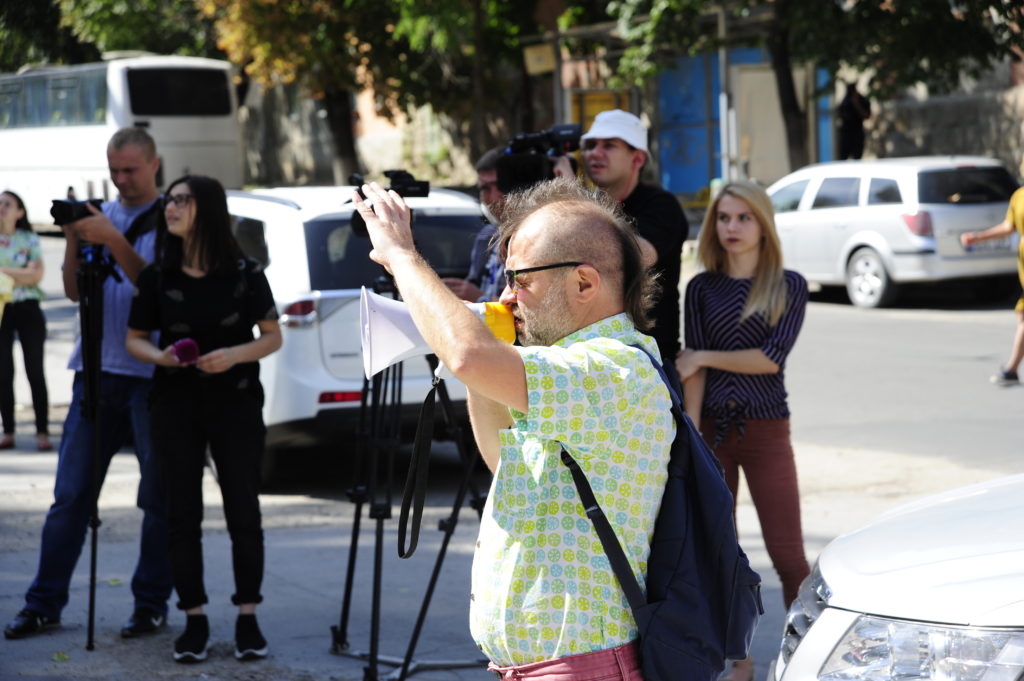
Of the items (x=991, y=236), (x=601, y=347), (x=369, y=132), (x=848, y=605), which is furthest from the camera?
(x=369, y=132)

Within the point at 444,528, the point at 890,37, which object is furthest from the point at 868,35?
the point at 444,528

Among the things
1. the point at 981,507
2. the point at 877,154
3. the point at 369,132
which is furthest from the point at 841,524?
the point at 369,132

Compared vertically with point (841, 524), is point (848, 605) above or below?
above

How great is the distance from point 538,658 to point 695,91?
2712cm

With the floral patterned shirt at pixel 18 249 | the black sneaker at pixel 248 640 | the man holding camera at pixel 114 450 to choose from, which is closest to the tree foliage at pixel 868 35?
the floral patterned shirt at pixel 18 249

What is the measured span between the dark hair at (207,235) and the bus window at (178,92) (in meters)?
26.3

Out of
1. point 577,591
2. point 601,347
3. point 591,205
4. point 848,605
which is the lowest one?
point 848,605

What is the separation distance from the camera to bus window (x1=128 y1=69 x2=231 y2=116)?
3034 centimetres

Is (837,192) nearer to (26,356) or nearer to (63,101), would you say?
(26,356)

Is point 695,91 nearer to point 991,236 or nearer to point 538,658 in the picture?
point 991,236

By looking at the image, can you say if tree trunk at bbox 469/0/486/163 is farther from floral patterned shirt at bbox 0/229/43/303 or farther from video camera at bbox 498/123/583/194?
video camera at bbox 498/123/583/194

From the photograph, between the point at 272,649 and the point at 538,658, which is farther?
the point at 272,649

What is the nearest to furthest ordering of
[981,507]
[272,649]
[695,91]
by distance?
[981,507] → [272,649] → [695,91]

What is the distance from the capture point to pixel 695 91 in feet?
94.7
